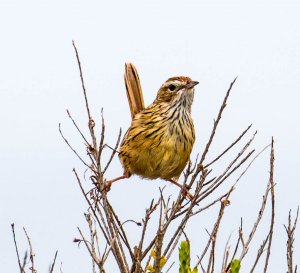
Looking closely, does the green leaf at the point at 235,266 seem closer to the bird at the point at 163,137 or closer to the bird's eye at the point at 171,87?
the bird at the point at 163,137

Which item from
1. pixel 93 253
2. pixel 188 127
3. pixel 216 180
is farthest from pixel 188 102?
pixel 93 253

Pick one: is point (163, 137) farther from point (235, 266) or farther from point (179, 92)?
point (235, 266)

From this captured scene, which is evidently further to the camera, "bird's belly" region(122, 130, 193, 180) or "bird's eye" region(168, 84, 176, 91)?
"bird's eye" region(168, 84, 176, 91)

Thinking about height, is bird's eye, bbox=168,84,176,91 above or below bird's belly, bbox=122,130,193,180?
above

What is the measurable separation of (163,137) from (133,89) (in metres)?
1.17

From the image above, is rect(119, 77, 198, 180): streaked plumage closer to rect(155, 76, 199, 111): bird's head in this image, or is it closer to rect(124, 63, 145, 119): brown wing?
rect(155, 76, 199, 111): bird's head

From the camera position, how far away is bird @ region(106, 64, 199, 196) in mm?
6754

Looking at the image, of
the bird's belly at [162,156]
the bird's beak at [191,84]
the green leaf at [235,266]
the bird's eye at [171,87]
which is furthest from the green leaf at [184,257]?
the bird's eye at [171,87]

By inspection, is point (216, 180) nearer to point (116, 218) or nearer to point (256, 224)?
point (256, 224)

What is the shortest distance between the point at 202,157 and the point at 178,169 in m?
2.67

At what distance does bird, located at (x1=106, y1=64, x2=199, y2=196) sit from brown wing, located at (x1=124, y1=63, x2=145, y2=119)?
36 cm

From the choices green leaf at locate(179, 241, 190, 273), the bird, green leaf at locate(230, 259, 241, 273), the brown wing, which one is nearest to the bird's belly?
the bird

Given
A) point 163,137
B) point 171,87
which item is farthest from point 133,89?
point 163,137

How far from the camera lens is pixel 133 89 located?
7867 millimetres
